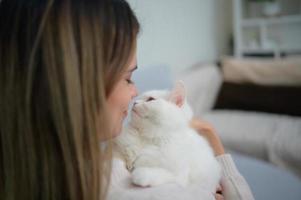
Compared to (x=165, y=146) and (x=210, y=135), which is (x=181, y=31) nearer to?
(x=210, y=135)

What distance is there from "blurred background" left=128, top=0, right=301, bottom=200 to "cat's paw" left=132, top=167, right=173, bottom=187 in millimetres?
355

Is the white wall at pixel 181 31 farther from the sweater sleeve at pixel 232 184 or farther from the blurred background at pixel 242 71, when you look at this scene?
the sweater sleeve at pixel 232 184

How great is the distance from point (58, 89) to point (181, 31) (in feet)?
3.40

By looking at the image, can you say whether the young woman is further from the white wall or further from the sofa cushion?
the sofa cushion

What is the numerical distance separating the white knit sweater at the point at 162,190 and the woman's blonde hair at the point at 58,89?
4 cm

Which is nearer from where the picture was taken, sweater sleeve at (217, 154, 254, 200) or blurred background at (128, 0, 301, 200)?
sweater sleeve at (217, 154, 254, 200)

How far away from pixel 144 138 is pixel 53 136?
0.25 meters

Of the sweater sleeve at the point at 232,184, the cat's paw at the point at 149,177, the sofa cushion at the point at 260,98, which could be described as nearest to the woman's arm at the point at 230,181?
the sweater sleeve at the point at 232,184

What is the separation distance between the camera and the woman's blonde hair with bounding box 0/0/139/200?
0.50 m

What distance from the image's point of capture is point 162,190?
60cm

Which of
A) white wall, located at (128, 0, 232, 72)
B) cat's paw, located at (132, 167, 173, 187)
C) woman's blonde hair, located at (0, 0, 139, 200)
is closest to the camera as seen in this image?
woman's blonde hair, located at (0, 0, 139, 200)

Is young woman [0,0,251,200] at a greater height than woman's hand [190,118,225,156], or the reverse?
young woman [0,0,251,200]

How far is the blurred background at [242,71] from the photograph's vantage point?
1.15 m

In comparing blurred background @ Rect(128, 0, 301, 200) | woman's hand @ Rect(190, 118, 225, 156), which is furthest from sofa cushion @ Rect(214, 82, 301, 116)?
woman's hand @ Rect(190, 118, 225, 156)
